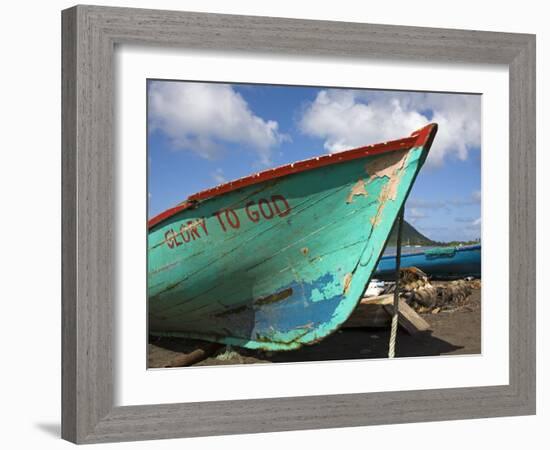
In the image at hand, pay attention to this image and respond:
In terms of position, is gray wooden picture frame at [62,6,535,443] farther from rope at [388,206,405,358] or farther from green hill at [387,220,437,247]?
green hill at [387,220,437,247]

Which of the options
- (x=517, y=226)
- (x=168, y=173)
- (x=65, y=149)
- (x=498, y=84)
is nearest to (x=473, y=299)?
(x=517, y=226)

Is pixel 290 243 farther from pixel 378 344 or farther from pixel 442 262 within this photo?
pixel 442 262

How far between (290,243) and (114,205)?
126 cm

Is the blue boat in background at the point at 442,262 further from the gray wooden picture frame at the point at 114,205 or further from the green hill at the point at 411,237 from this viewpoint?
the gray wooden picture frame at the point at 114,205

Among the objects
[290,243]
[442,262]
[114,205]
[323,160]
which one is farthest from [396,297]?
[114,205]

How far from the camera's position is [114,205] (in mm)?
6090

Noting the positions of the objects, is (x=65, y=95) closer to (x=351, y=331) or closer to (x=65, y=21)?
(x=65, y=21)

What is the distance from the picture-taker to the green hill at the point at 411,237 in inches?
286

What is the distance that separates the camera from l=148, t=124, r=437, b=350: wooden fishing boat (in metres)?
6.87

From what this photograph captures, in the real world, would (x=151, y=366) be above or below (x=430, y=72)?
below

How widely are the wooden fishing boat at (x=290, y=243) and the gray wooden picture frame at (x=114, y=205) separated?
1.75 feet

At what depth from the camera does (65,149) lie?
610 cm

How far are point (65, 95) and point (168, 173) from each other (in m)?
0.74

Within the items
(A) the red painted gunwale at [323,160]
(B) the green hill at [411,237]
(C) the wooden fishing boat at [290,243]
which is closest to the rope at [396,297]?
(B) the green hill at [411,237]
